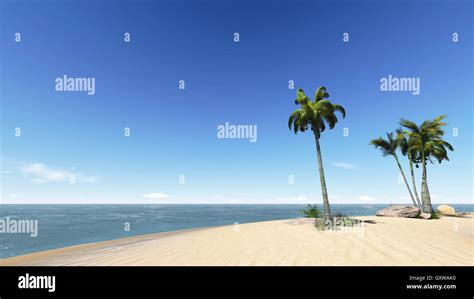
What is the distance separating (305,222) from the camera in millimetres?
18000

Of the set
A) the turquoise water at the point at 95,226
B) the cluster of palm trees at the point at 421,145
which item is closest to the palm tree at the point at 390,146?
the cluster of palm trees at the point at 421,145

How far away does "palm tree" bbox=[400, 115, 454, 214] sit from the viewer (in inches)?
1079

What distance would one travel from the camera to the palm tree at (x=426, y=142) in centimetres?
2740

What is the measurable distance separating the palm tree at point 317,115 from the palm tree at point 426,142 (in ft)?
58.4

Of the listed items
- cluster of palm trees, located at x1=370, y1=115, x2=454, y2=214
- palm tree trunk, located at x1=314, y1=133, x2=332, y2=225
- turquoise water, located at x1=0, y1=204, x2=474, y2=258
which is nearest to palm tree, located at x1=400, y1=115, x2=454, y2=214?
cluster of palm trees, located at x1=370, y1=115, x2=454, y2=214

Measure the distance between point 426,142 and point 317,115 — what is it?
2116cm

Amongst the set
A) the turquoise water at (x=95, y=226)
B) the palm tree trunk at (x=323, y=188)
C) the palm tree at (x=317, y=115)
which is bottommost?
the turquoise water at (x=95, y=226)

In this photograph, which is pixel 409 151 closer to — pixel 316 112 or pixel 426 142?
pixel 426 142

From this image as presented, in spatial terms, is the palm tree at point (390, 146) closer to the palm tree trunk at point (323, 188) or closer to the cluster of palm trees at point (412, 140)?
the cluster of palm trees at point (412, 140)

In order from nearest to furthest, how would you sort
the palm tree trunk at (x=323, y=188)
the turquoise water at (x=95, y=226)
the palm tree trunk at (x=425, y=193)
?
1. the palm tree trunk at (x=323, y=188)
2. the turquoise water at (x=95, y=226)
3. the palm tree trunk at (x=425, y=193)
